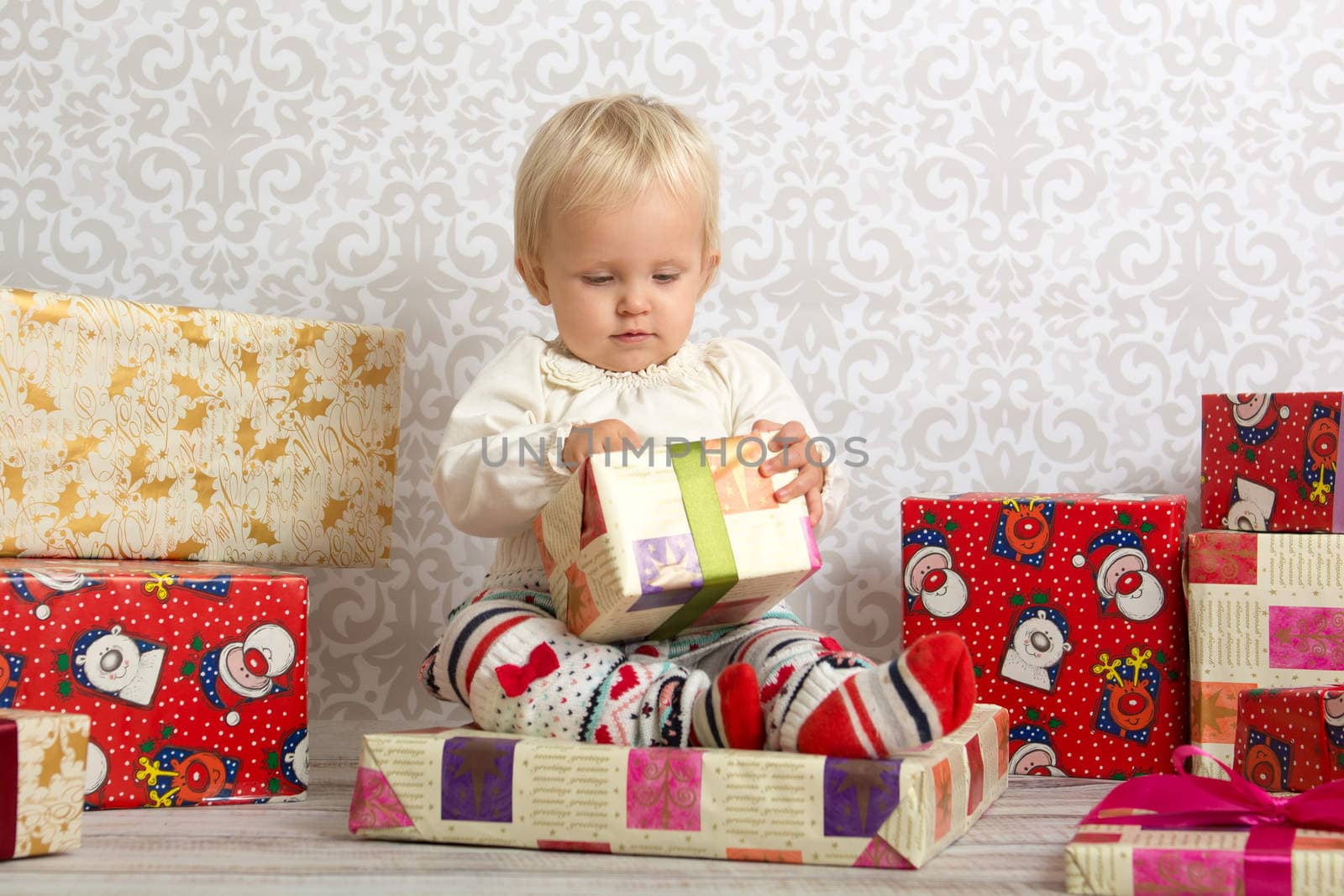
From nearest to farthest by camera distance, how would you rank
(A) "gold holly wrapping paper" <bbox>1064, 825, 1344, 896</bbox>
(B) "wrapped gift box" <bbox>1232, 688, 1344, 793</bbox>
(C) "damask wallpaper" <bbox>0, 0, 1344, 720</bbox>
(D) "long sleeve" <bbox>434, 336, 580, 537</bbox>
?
(A) "gold holly wrapping paper" <bbox>1064, 825, 1344, 896</bbox>, (B) "wrapped gift box" <bbox>1232, 688, 1344, 793</bbox>, (D) "long sleeve" <bbox>434, 336, 580, 537</bbox>, (C) "damask wallpaper" <bbox>0, 0, 1344, 720</bbox>

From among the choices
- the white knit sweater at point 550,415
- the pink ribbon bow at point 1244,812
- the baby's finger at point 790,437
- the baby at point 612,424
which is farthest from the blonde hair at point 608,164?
the pink ribbon bow at point 1244,812

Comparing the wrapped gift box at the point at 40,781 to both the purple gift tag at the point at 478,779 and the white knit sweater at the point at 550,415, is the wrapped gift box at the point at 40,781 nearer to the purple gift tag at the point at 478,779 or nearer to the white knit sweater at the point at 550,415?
the purple gift tag at the point at 478,779

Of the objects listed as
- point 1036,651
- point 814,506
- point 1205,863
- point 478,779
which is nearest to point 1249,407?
point 1036,651

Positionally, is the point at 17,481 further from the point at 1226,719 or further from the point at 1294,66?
the point at 1294,66

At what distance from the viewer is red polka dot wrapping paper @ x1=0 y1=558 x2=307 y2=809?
3.25 ft

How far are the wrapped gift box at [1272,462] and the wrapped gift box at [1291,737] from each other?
0.59 feet

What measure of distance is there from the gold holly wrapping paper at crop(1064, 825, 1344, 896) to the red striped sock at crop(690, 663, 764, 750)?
0.22 meters

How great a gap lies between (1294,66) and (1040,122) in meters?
0.29

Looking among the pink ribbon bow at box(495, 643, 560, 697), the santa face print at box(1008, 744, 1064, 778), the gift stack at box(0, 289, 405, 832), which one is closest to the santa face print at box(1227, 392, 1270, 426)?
the santa face print at box(1008, 744, 1064, 778)

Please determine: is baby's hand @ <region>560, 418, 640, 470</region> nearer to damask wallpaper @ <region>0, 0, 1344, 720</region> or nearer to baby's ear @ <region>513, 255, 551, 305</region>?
baby's ear @ <region>513, 255, 551, 305</region>

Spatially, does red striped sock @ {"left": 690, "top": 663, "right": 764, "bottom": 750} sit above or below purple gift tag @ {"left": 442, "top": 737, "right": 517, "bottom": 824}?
above

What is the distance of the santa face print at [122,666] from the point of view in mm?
1000

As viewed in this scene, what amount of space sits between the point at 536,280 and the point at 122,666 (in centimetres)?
48

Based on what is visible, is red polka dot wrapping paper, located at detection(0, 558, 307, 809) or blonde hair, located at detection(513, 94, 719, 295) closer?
red polka dot wrapping paper, located at detection(0, 558, 307, 809)
